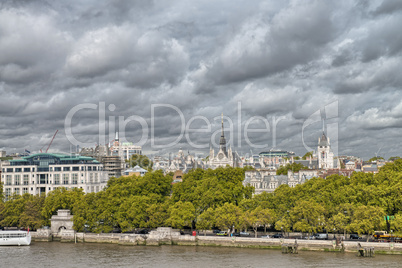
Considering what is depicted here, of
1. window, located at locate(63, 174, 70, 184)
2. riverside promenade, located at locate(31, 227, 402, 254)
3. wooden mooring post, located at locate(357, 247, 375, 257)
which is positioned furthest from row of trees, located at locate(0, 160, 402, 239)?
window, located at locate(63, 174, 70, 184)

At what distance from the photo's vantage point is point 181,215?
86.4 m

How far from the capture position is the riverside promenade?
233ft

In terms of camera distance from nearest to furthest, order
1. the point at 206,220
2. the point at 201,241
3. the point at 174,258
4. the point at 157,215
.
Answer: the point at 174,258
the point at 201,241
the point at 206,220
the point at 157,215

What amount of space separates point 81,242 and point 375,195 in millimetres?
55542

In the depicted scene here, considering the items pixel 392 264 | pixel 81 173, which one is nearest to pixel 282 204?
pixel 392 264

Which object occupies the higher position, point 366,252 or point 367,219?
point 367,219

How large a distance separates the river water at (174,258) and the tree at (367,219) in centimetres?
528

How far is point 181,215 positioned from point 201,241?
6707 mm

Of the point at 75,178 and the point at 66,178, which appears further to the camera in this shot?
the point at 66,178

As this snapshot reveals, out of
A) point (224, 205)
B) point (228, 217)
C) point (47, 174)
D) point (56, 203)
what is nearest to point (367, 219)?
point (228, 217)

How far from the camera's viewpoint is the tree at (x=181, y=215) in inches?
3350

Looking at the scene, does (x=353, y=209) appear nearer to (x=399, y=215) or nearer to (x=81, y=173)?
(x=399, y=215)

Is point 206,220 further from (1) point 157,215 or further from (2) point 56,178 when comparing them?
(2) point 56,178

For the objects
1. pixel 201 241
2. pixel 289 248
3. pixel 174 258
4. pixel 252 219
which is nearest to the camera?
pixel 174 258
